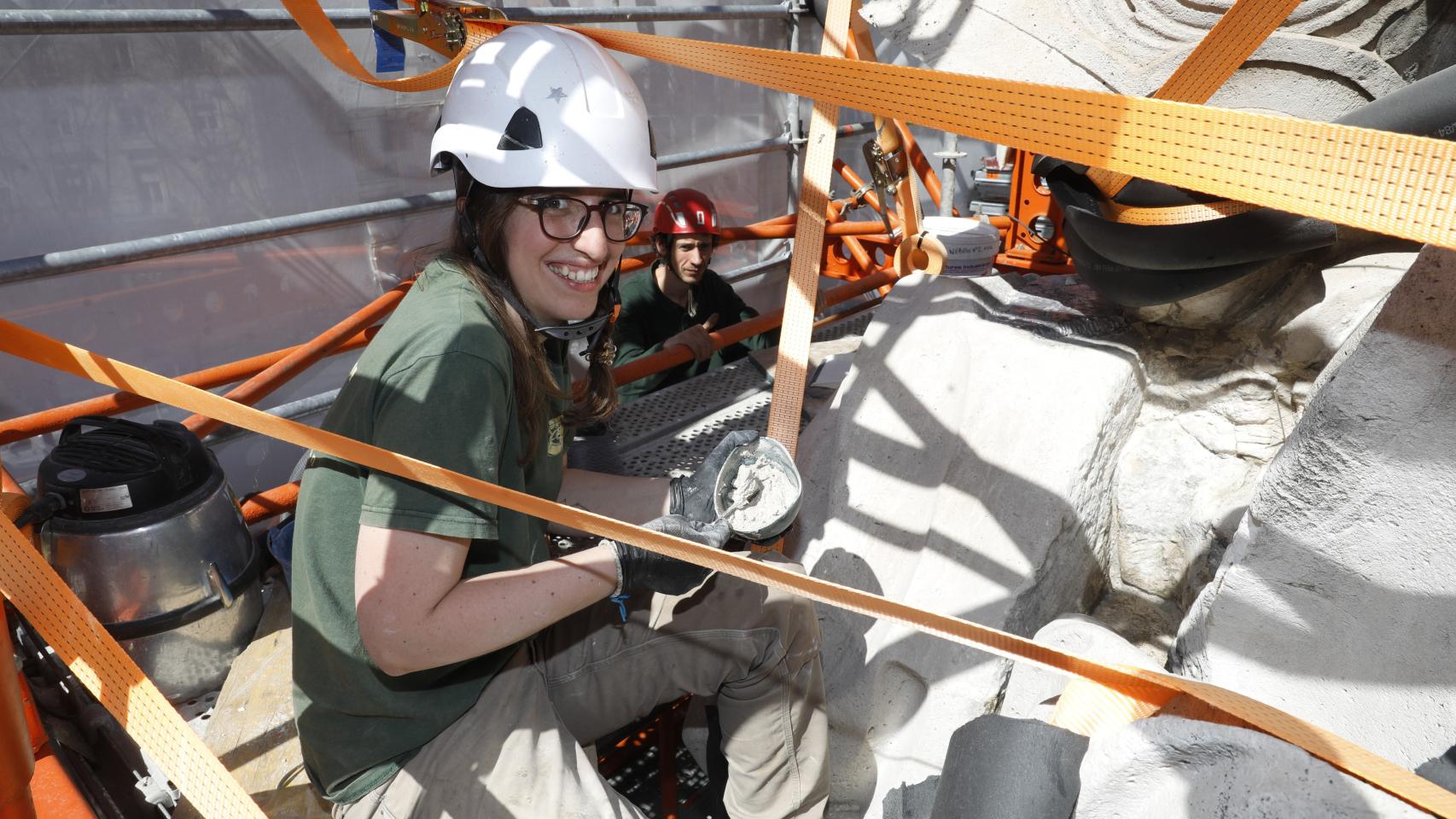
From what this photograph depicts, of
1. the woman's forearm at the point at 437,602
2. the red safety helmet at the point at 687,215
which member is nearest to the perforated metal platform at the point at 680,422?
the red safety helmet at the point at 687,215

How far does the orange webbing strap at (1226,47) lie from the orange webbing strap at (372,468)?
3.18 ft

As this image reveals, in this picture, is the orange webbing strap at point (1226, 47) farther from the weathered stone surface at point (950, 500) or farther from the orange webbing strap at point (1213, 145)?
the weathered stone surface at point (950, 500)

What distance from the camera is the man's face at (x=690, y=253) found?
4.48 metres

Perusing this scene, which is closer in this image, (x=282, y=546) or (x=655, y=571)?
(x=655, y=571)

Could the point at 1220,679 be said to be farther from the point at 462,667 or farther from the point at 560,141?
the point at 560,141

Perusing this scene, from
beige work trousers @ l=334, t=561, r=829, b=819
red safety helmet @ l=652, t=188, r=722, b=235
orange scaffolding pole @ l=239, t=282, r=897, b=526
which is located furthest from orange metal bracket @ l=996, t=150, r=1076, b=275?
beige work trousers @ l=334, t=561, r=829, b=819

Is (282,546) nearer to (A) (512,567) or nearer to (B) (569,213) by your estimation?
(A) (512,567)

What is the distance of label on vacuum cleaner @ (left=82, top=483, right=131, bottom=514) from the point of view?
93.1 inches

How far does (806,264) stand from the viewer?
2.61 m

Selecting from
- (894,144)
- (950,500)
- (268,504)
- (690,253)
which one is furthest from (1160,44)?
(268,504)

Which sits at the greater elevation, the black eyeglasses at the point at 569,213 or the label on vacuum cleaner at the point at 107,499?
the black eyeglasses at the point at 569,213

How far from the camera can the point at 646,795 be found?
2441 mm

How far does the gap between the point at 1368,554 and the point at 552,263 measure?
61.5 inches

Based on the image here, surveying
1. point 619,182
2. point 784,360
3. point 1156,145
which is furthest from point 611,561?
point 1156,145
